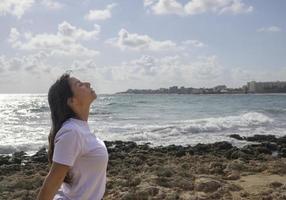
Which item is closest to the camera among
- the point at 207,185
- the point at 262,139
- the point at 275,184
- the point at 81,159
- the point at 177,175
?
the point at 81,159

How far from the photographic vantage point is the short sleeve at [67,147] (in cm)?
246

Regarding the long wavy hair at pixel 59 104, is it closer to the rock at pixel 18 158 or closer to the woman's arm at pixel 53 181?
the woman's arm at pixel 53 181

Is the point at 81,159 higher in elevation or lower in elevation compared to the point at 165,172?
higher

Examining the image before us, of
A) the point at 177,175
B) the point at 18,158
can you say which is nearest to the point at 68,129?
the point at 177,175

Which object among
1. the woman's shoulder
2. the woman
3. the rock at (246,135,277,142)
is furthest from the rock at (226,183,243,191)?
the rock at (246,135,277,142)

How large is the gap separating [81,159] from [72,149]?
0.33 ft

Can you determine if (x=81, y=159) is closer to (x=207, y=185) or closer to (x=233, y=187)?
(x=207, y=185)

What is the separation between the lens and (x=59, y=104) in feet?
8.82

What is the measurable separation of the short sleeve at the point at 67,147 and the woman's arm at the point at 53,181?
31 millimetres

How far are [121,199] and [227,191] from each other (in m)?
2.01

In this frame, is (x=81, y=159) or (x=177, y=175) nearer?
(x=81, y=159)

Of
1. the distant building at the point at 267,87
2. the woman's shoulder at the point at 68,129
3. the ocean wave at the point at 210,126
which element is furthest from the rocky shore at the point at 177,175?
the distant building at the point at 267,87

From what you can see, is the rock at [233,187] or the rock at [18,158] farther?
the rock at [18,158]

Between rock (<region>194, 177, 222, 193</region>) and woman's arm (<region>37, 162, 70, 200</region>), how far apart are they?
6.84 metres
